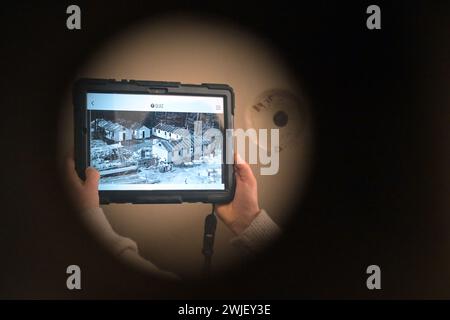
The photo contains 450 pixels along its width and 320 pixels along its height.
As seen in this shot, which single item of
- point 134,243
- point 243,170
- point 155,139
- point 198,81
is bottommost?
point 134,243

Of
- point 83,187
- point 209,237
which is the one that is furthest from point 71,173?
point 209,237

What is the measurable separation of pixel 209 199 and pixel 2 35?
807 millimetres

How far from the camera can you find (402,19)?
1857 millimetres

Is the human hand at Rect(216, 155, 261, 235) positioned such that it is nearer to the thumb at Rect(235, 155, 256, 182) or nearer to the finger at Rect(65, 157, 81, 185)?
the thumb at Rect(235, 155, 256, 182)

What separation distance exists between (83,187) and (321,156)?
77 centimetres

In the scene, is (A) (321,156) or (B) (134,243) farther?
(A) (321,156)

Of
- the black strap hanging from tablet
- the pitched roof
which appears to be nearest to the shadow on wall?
the black strap hanging from tablet

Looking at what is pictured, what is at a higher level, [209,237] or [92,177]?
[92,177]

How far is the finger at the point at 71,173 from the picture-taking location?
1.65 metres

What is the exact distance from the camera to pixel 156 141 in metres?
1.67

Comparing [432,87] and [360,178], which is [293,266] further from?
[432,87]

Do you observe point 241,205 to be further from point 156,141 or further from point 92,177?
point 92,177

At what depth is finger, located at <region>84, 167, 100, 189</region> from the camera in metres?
1.65

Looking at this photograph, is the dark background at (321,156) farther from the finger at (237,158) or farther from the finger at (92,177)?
the finger at (237,158)
